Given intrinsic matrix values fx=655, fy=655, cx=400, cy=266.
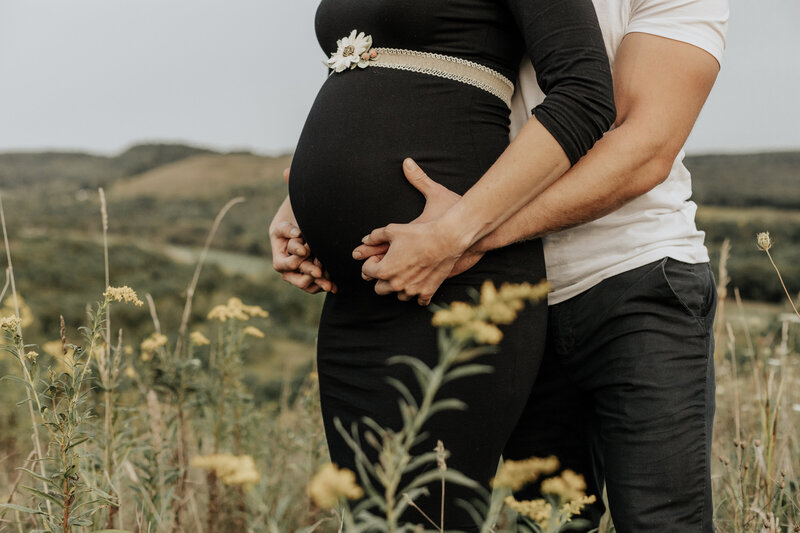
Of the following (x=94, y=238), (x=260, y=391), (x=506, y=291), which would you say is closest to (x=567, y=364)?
(x=506, y=291)

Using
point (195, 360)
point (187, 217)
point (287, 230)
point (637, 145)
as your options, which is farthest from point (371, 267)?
point (187, 217)

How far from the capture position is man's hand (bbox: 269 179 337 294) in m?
1.46

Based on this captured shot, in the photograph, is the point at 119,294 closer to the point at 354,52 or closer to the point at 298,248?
the point at 298,248

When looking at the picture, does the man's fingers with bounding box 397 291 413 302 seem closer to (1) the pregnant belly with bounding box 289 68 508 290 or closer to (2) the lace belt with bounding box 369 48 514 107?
(1) the pregnant belly with bounding box 289 68 508 290

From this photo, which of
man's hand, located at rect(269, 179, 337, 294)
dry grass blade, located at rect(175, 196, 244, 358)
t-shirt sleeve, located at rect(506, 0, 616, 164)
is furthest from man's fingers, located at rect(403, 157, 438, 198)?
dry grass blade, located at rect(175, 196, 244, 358)

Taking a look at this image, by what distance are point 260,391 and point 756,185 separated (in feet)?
56.6

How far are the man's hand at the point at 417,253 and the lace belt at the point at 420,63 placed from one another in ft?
0.66

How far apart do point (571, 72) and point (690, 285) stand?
18.4 inches

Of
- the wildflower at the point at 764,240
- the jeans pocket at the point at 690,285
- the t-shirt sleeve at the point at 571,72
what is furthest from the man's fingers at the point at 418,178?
the wildflower at the point at 764,240

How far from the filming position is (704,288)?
1.28 m

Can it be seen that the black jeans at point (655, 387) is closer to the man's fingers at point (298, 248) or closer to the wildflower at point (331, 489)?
the man's fingers at point (298, 248)

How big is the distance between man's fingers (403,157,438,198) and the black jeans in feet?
1.31

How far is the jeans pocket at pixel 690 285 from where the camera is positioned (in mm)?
1250

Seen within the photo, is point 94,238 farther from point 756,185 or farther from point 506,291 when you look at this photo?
point 506,291
